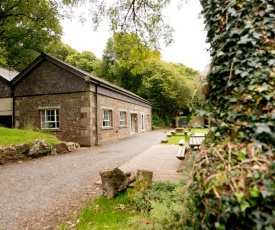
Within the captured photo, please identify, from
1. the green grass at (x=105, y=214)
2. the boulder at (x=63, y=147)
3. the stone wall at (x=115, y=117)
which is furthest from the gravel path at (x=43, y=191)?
the stone wall at (x=115, y=117)

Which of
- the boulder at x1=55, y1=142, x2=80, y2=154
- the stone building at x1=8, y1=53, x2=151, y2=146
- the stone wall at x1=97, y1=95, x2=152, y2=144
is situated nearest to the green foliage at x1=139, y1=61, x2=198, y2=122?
the stone wall at x1=97, y1=95, x2=152, y2=144

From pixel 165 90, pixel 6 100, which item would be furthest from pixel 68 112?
pixel 165 90

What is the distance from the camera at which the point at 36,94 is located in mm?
13602

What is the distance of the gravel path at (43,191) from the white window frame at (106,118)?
6.86m

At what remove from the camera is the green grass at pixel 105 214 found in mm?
3291

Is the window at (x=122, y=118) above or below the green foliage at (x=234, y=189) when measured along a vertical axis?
above

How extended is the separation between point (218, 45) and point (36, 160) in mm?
8522

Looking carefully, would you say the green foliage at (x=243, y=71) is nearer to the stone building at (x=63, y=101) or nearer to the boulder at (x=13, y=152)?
the boulder at (x=13, y=152)

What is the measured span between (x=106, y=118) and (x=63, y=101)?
3252mm

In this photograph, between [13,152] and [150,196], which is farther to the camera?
[13,152]

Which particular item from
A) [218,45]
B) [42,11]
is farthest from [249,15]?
[42,11]

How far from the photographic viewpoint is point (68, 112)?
41.9 feet

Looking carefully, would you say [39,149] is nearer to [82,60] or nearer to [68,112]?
[68,112]

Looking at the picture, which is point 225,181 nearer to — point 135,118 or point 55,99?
point 55,99
